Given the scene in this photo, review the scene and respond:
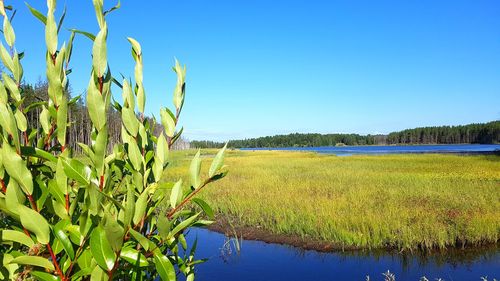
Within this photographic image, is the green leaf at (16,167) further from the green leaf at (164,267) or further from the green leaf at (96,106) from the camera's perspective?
the green leaf at (164,267)

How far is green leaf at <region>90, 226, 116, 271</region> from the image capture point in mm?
711

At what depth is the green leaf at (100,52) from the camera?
2.46ft

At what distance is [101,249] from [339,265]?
9.00 meters

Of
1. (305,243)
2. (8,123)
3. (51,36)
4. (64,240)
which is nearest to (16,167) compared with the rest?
(8,123)

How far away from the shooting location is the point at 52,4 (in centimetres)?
92

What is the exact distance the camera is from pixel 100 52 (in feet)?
2.53

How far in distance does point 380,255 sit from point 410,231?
1.27 m

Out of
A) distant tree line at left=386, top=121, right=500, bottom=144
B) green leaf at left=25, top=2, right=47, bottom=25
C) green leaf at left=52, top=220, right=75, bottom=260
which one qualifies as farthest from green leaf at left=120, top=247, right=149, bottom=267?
distant tree line at left=386, top=121, right=500, bottom=144

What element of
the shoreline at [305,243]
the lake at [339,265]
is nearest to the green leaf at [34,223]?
the lake at [339,265]

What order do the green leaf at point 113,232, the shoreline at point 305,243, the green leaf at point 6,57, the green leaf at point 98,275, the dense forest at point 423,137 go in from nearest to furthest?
the green leaf at point 113,232 → the green leaf at point 98,275 → the green leaf at point 6,57 → the shoreline at point 305,243 → the dense forest at point 423,137

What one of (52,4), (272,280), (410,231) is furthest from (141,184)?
(410,231)

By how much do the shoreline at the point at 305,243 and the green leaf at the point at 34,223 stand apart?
830cm

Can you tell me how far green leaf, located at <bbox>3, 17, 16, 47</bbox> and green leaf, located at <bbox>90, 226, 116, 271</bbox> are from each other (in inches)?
26.7

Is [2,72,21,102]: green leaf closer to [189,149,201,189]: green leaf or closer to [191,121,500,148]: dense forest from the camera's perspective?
[189,149,201,189]: green leaf
